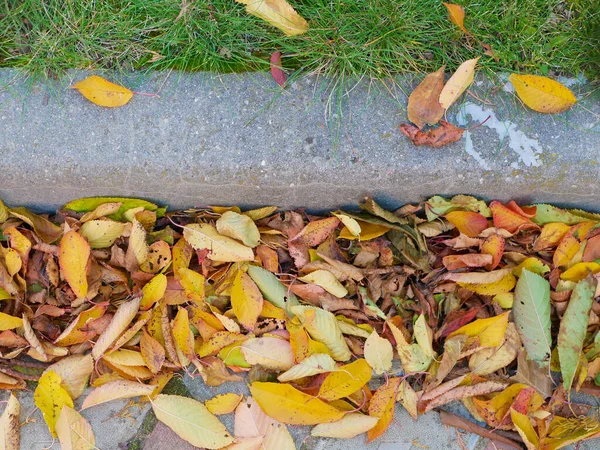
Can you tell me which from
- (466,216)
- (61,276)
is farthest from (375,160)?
(61,276)

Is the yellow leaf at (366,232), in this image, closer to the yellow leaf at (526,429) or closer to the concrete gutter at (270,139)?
the concrete gutter at (270,139)

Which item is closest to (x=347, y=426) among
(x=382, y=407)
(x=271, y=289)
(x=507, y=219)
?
(x=382, y=407)

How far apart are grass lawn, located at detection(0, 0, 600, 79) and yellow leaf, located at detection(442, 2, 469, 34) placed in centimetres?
4

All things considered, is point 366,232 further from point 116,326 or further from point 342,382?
point 116,326

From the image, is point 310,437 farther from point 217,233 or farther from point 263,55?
point 263,55

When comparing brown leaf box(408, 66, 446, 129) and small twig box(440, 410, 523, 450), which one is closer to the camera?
brown leaf box(408, 66, 446, 129)

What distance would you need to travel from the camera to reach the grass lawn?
1636 millimetres

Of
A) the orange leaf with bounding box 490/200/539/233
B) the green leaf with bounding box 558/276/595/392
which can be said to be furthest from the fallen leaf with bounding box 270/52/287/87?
the green leaf with bounding box 558/276/595/392

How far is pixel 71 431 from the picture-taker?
1.64 m

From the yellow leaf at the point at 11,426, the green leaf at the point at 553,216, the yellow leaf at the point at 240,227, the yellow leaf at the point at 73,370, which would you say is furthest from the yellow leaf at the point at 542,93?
the yellow leaf at the point at 11,426

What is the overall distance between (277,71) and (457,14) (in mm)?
578

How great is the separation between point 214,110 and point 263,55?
0.24 m

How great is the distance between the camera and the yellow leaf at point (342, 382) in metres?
1.61

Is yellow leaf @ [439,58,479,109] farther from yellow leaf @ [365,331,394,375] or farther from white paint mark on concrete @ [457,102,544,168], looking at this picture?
yellow leaf @ [365,331,394,375]
